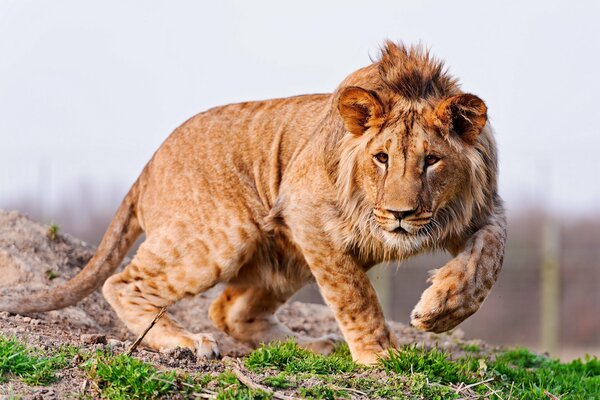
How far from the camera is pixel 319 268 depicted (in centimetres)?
524

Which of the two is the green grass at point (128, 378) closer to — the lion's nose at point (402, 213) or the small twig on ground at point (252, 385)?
the small twig on ground at point (252, 385)

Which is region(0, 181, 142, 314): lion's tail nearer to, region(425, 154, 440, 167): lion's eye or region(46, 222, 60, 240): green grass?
region(46, 222, 60, 240): green grass

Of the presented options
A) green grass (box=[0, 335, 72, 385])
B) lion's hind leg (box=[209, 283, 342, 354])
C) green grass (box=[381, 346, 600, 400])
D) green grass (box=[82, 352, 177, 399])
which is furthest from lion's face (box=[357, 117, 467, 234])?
lion's hind leg (box=[209, 283, 342, 354])

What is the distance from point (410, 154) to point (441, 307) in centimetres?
78

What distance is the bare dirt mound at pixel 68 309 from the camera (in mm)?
5836

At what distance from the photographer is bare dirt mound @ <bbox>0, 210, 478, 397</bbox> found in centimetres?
584

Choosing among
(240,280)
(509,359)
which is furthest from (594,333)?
(240,280)

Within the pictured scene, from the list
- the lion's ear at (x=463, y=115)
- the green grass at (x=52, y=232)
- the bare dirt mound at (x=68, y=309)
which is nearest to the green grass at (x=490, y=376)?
the lion's ear at (x=463, y=115)

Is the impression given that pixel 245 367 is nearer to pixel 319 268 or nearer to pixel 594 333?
pixel 319 268

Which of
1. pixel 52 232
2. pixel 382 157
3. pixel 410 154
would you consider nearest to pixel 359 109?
pixel 382 157

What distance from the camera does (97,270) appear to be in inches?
254

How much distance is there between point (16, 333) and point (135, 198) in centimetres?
197

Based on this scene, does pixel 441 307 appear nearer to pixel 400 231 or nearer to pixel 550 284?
pixel 400 231

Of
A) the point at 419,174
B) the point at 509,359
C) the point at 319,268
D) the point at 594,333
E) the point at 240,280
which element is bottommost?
the point at 594,333
